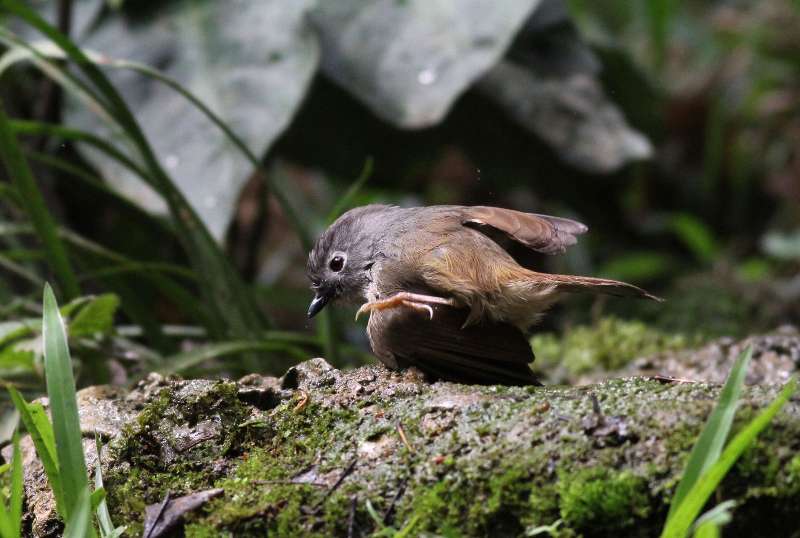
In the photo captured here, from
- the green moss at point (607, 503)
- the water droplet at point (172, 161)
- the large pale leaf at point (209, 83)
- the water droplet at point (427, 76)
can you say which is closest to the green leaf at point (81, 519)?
the green moss at point (607, 503)

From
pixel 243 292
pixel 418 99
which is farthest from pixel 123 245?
pixel 418 99

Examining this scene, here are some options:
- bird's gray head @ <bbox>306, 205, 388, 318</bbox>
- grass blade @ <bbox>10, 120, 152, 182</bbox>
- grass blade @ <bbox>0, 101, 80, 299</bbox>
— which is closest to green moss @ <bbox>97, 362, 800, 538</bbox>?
bird's gray head @ <bbox>306, 205, 388, 318</bbox>

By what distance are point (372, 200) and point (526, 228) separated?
11.7 feet

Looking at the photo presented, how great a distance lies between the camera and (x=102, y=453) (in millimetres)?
2217

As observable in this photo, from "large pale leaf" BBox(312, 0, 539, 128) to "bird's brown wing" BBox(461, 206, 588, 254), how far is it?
1.28 meters

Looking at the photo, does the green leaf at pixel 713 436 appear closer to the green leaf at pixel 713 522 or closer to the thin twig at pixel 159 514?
the green leaf at pixel 713 522

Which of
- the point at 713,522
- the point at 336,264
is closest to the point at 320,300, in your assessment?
the point at 336,264

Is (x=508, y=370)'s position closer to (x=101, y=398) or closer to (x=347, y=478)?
(x=347, y=478)

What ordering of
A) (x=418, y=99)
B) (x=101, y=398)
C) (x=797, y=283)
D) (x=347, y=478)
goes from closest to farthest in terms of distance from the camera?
(x=347, y=478), (x=101, y=398), (x=418, y=99), (x=797, y=283)

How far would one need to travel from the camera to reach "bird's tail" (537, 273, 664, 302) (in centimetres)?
A: 238

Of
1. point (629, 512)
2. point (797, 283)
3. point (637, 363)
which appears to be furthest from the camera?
point (797, 283)

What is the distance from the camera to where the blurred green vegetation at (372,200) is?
348 centimetres

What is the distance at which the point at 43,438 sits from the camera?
2.03 m

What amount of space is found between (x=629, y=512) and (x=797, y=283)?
15.1ft
